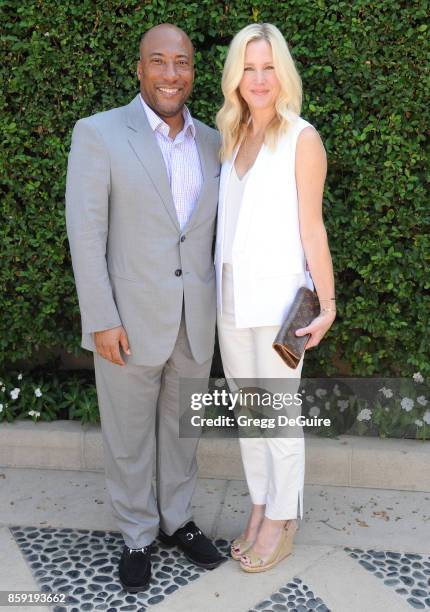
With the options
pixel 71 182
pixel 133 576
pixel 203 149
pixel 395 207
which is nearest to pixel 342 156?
pixel 395 207

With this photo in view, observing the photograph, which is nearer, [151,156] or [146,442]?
[151,156]

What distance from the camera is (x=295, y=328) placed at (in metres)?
2.59

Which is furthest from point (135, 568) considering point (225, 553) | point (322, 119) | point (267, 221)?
point (322, 119)

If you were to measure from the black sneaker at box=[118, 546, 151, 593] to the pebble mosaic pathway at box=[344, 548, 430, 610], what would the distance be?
89 centimetres

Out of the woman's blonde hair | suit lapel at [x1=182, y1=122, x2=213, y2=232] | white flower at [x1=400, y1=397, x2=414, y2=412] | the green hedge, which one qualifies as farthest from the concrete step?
the woman's blonde hair

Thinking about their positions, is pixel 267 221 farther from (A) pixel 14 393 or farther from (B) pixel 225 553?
(A) pixel 14 393

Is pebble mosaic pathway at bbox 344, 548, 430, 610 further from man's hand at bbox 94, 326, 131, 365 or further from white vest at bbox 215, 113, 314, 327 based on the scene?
man's hand at bbox 94, 326, 131, 365

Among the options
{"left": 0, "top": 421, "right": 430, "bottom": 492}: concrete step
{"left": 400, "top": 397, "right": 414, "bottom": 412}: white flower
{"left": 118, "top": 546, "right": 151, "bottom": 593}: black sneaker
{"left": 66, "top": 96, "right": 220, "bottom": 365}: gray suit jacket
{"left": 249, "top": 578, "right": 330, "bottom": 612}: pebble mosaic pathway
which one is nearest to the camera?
{"left": 66, "top": 96, "right": 220, "bottom": 365}: gray suit jacket

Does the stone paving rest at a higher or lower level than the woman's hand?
lower

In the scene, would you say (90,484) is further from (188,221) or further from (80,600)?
(188,221)

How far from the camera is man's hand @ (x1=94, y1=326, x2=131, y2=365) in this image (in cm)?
264

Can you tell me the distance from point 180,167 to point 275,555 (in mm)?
1664
